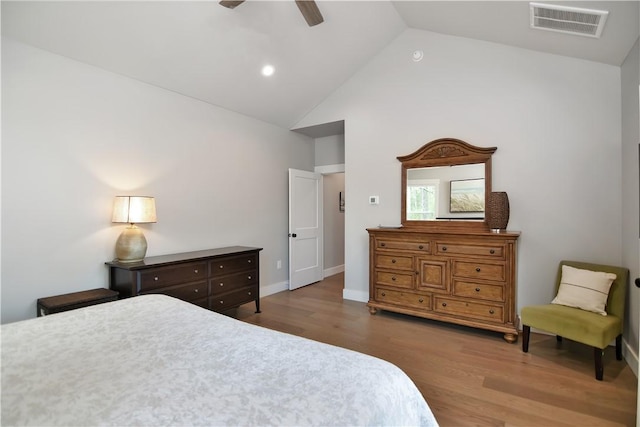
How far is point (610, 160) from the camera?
2.98 metres

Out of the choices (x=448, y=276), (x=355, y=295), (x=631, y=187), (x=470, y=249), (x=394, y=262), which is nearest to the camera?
(x=631, y=187)

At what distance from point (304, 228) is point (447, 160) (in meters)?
2.48

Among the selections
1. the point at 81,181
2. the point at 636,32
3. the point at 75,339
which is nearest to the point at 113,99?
the point at 81,181

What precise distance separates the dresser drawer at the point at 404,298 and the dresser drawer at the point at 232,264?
158cm

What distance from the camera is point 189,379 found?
104 centimetres

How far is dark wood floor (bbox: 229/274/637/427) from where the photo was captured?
6.45ft

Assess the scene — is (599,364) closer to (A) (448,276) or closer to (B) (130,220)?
(A) (448,276)

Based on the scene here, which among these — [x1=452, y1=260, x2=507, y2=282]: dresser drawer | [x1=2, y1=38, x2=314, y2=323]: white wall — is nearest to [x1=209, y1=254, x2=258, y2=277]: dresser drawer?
[x1=2, y1=38, x2=314, y2=323]: white wall

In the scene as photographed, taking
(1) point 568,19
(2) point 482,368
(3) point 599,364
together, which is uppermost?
(1) point 568,19

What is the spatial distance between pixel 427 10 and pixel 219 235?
3564 millimetres

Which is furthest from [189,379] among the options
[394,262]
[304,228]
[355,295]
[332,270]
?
[332,270]

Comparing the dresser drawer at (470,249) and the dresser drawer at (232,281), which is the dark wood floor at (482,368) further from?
the dresser drawer at (470,249)

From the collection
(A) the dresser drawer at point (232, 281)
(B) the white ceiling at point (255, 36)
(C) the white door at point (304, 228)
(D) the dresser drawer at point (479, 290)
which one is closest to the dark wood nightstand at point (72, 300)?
(A) the dresser drawer at point (232, 281)

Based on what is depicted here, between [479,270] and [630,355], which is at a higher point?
[479,270]
